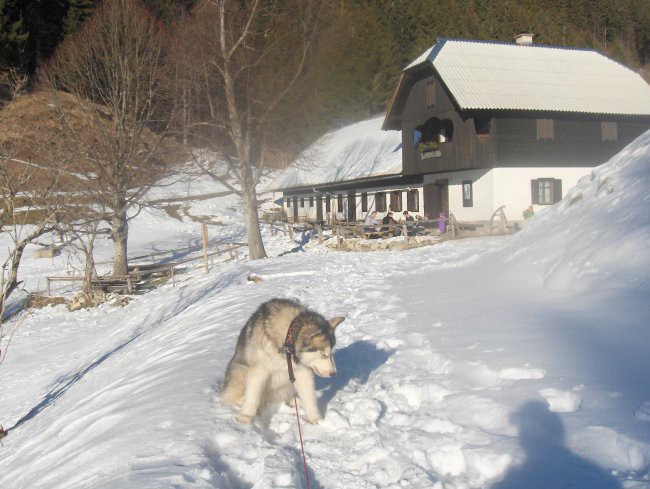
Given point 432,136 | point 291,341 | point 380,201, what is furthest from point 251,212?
point 291,341

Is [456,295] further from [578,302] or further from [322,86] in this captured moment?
[322,86]

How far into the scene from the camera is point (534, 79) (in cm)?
2834

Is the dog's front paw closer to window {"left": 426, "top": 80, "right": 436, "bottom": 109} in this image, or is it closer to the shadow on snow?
the shadow on snow

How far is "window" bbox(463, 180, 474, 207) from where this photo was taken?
1103 inches

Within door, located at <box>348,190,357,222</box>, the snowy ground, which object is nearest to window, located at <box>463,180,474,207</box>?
door, located at <box>348,190,357,222</box>

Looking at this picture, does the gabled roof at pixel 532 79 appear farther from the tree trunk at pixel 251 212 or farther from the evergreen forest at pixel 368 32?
the tree trunk at pixel 251 212

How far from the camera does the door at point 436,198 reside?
3011cm

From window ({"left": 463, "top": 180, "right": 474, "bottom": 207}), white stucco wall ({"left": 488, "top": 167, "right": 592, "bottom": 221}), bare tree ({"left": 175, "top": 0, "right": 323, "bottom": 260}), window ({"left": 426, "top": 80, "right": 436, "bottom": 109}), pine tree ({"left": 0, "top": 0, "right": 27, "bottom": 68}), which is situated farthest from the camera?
pine tree ({"left": 0, "top": 0, "right": 27, "bottom": 68})

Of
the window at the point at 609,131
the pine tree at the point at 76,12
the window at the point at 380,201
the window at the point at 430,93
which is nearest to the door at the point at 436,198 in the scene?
the window at the point at 380,201

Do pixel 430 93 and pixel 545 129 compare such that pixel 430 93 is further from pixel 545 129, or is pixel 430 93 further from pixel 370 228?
pixel 370 228

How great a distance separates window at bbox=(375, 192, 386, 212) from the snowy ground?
74.2ft

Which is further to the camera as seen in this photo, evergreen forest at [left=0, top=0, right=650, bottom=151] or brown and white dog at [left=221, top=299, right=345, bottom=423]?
evergreen forest at [left=0, top=0, right=650, bottom=151]

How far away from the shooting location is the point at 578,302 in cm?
712

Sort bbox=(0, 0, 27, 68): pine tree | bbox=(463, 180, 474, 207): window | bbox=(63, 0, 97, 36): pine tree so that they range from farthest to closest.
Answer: bbox=(63, 0, 97, 36): pine tree → bbox=(0, 0, 27, 68): pine tree → bbox=(463, 180, 474, 207): window
